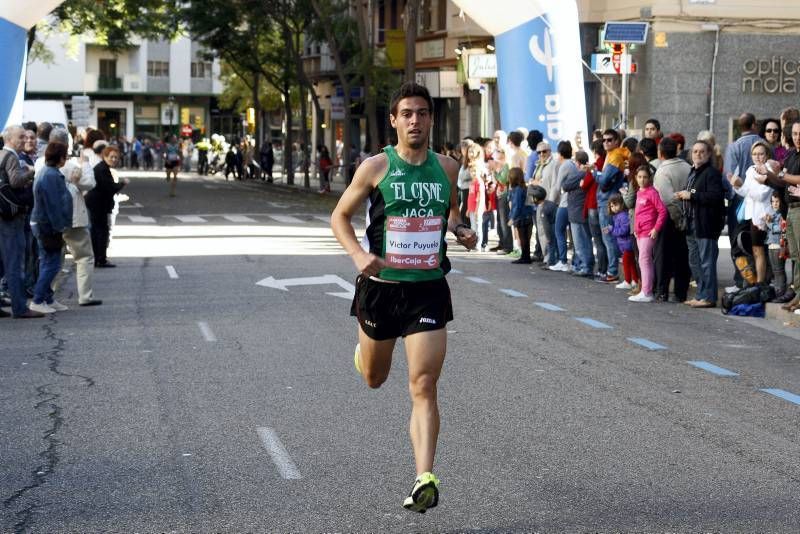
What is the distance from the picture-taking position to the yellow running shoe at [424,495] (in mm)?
6465

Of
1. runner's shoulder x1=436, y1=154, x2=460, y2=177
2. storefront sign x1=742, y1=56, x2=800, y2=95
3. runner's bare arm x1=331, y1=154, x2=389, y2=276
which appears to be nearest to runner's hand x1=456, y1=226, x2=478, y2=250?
runner's shoulder x1=436, y1=154, x2=460, y2=177

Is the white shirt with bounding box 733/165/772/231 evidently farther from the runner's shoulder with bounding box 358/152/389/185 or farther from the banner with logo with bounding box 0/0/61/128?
the runner's shoulder with bounding box 358/152/389/185

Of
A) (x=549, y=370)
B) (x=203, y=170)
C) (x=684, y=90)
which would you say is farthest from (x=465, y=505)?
(x=203, y=170)

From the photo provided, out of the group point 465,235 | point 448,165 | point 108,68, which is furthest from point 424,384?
point 108,68

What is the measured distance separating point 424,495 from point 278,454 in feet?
5.80

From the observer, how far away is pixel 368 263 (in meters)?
6.75

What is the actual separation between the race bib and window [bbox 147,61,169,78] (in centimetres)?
10160

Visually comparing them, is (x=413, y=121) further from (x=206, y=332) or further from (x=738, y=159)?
(x=738, y=159)

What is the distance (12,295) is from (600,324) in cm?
577

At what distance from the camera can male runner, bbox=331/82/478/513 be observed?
272 inches

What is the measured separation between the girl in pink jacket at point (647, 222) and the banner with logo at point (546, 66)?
14.2ft

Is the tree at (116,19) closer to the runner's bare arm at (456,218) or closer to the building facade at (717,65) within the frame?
the building facade at (717,65)

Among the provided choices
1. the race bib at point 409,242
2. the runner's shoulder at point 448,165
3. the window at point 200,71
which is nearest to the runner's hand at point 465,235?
the race bib at point 409,242

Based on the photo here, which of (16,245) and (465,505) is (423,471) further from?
(16,245)
